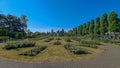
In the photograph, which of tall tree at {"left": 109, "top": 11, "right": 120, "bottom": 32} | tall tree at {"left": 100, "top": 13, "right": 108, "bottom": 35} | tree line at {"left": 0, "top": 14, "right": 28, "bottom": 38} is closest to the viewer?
tall tree at {"left": 109, "top": 11, "right": 120, "bottom": 32}

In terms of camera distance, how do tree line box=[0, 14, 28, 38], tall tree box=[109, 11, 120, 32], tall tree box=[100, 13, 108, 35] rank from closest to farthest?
tall tree box=[109, 11, 120, 32], tall tree box=[100, 13, 108, 35], tree line box=[0, 14, 28, 38]

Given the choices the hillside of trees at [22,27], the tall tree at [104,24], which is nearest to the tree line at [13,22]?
the hillside of trees at [22,27]

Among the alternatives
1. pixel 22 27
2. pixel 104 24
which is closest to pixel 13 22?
pixel 22 27

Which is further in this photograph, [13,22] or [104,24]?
[13,22]

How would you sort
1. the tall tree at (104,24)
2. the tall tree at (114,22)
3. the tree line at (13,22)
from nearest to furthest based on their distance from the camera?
the tall tree at (114,22) < the tall tree at (104,24) < the tree line at (13,22)

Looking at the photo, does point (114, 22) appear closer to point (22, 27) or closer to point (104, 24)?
point (104, 24)

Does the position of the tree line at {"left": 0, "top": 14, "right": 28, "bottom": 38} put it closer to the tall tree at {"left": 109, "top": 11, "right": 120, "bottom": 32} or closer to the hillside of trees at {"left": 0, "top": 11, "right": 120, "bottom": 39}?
the hillside of trees at {"left": 0, "top": 11, "right": 120, "bottom": 39}

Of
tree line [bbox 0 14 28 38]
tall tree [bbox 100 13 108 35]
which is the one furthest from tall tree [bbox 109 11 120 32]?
tree line [bbox 0 14 28 38]

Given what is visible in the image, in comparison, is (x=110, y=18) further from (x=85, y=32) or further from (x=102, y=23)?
(x=85, y=32)

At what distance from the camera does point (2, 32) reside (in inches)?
2254

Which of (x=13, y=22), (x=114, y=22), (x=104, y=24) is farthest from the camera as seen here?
(x=13, y=22)

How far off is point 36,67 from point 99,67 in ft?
13.2

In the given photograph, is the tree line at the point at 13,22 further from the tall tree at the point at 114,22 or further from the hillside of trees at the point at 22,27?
the tall tree at the point at 114,22

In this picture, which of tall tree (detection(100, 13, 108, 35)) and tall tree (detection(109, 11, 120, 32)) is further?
tall tree (detection(100, 13, 108, 35))
